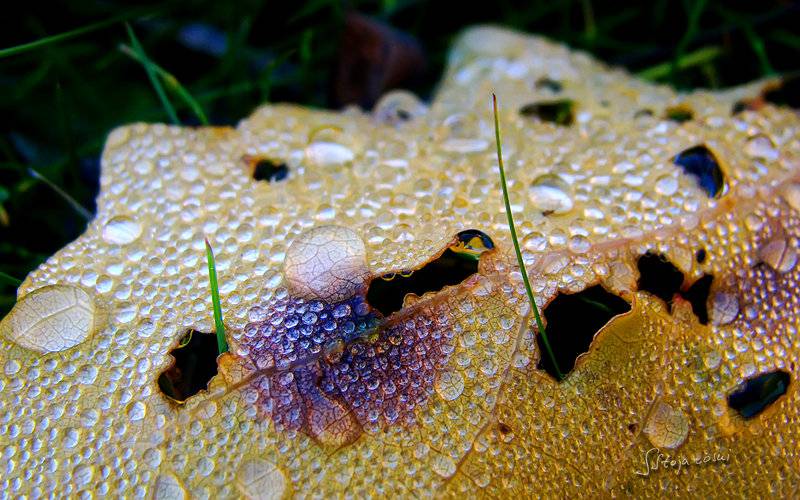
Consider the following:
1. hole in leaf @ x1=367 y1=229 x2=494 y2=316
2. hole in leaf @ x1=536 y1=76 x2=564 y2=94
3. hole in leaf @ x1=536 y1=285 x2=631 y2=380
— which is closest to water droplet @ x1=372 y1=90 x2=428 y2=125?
hole in leaf @ x1=536 y1=76 x2=564 y2=94

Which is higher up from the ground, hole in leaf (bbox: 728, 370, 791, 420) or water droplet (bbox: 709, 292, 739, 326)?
water droplet (bbox: 709, 292, 739, 326)

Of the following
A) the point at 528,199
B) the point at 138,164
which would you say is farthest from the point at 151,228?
the point at 528,199

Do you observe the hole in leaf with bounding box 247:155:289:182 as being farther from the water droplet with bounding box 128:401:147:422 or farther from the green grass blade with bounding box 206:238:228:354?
the water droplet with bounding box 128:401:147:422

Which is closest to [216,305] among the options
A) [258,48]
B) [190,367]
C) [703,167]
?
[190,367]

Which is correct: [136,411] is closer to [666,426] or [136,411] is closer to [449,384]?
[449,384]

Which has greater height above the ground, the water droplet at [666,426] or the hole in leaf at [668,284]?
the hole in leaf at [668,284]

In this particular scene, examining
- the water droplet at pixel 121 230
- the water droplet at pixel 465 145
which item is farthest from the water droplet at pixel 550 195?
the water droplet at pixel 121 230

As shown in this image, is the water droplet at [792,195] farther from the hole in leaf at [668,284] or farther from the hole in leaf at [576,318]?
the hole in leaf at [576,318]
